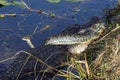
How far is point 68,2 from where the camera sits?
680 centimetres

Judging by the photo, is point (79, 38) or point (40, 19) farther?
point (40, 19)

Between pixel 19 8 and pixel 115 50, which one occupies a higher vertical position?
pixel 115 50

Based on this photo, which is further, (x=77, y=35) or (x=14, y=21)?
(x=14, y=21)

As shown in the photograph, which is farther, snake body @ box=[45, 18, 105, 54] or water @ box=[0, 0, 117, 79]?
water @ box=[0, 0, 117, 79]

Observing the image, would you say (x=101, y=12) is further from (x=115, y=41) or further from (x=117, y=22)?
(x=115, y=41)

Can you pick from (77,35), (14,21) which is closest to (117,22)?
(77,35)

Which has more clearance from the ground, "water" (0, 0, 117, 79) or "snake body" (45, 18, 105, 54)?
"snake body" (45, 18, 105, 54)

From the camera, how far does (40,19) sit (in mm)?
6281

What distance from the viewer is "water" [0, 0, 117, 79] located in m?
5.66

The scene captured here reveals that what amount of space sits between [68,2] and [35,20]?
2.88 feet

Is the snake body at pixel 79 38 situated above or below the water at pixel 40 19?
above

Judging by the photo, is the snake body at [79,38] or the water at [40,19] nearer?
the snake body at [79,38]

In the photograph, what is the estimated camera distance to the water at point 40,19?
566 centimetres

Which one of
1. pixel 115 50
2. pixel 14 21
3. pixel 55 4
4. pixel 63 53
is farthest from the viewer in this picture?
pixel 55 4
